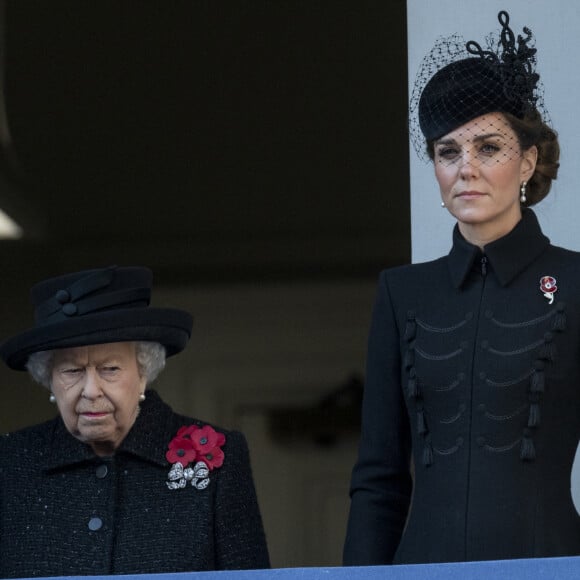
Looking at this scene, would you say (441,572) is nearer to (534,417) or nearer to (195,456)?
(534,417)

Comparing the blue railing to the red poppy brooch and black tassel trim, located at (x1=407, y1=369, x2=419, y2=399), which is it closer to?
black tassel trim, located at (x1=407, y1=369, x2=419, y2=399)

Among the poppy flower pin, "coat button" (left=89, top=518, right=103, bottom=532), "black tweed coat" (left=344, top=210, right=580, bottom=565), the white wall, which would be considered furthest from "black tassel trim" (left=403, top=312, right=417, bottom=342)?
the white wall

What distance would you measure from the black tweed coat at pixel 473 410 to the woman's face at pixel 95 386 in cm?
51

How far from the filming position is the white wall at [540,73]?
4.50m

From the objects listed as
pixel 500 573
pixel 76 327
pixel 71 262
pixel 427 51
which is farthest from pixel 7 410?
pixel 500 573

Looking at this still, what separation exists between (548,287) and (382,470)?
0.49 m

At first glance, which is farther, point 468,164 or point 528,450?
point 468,164

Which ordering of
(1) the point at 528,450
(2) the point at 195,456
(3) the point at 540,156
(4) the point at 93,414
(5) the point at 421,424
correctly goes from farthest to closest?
(2) the point at 195,456, (4) the point at 93,414, (3) the point at 540,156, (5) the point at 421,424, (1) the point at 528,450

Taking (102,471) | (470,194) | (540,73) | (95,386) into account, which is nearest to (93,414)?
(95,386)

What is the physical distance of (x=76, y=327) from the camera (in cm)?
358

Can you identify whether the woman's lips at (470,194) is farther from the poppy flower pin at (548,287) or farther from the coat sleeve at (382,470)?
the coat sleeve at (382,470)

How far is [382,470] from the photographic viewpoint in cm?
349

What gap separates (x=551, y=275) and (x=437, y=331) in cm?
25

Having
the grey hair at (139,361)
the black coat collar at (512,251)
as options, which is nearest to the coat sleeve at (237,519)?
the grey hair at (139,361)
